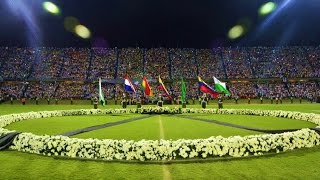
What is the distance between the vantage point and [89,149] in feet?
39.9

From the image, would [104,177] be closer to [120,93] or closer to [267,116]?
[267,116]

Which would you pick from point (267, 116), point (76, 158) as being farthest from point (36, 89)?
point (76, 158)

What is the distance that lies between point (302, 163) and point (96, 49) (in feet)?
236

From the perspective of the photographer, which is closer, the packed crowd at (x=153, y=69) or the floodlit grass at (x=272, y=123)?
the floodlit grass at (x=272, y=123)

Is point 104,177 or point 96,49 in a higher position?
point 96,49

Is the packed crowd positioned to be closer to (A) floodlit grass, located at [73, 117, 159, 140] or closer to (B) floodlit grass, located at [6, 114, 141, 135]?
(B) floodlit grass, located at [6, 114, 141, 135]

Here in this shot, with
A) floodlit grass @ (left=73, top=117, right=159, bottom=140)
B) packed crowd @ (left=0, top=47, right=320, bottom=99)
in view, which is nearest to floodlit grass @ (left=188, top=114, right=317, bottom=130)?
floodlit grass @ (left=73, top=117, right=159, bottom=140)

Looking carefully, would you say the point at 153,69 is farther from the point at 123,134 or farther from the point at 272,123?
the point at 123,134

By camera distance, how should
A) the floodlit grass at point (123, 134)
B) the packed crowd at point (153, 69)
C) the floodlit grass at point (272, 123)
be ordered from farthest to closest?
the packed crowd at point (153, 69) → the floodlit grass at point (272, 123) → the floodlit grass at point (123, 134)

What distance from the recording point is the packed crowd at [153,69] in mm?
67875

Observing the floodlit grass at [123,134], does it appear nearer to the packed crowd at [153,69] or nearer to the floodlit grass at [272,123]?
the floodlit grass at [272,123]

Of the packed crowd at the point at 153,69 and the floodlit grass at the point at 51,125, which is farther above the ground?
the packed crowd at the point at 153,69

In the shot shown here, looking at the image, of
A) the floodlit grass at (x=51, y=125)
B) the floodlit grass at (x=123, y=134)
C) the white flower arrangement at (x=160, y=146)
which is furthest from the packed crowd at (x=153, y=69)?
the white flower arrangement at (x=160, y=146)

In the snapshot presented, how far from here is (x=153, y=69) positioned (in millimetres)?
74688
